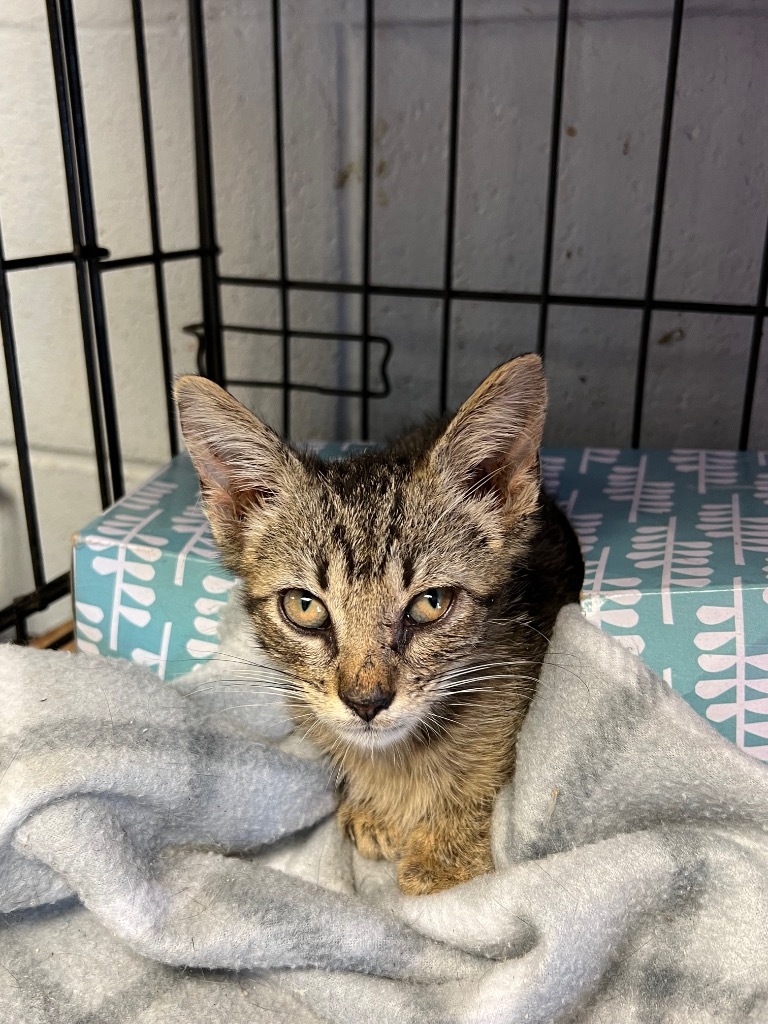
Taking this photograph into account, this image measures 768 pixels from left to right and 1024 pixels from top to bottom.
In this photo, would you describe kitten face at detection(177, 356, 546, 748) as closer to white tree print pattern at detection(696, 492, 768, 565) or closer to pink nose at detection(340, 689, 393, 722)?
pink nose at detection(340, 689, 393, 722)

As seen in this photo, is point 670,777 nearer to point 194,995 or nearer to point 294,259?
point 194,995

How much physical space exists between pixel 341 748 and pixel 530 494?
1.39 ft

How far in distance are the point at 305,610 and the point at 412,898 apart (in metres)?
0.35

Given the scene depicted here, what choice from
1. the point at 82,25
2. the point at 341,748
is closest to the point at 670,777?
the point at 341,748

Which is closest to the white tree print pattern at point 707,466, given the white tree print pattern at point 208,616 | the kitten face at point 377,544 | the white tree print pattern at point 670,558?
the white tree print pattern at point 670,558

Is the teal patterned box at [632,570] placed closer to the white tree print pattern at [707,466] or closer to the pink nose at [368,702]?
the white tree print pattern at [707,466]

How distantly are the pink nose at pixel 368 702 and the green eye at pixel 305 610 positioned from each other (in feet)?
0.39

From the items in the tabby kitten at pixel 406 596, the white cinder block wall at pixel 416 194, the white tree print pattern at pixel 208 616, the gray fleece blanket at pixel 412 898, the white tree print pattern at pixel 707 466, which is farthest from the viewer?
the white cinder block wall at pixel 416 194

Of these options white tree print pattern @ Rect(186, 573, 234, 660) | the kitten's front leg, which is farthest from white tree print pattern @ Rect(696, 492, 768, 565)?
white tree print pattern @ Rect(186, 573, 234, 660)

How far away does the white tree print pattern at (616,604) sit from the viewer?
0.96 metres

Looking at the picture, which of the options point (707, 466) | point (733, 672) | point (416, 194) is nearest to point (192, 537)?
point (733, 672)

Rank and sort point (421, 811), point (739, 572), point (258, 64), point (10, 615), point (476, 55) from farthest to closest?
point (258, 64), point (476, 55), point (10, 615), point (421, 811), point (739, 572)

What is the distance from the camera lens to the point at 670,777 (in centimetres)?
87

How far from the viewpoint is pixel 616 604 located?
97 cm
